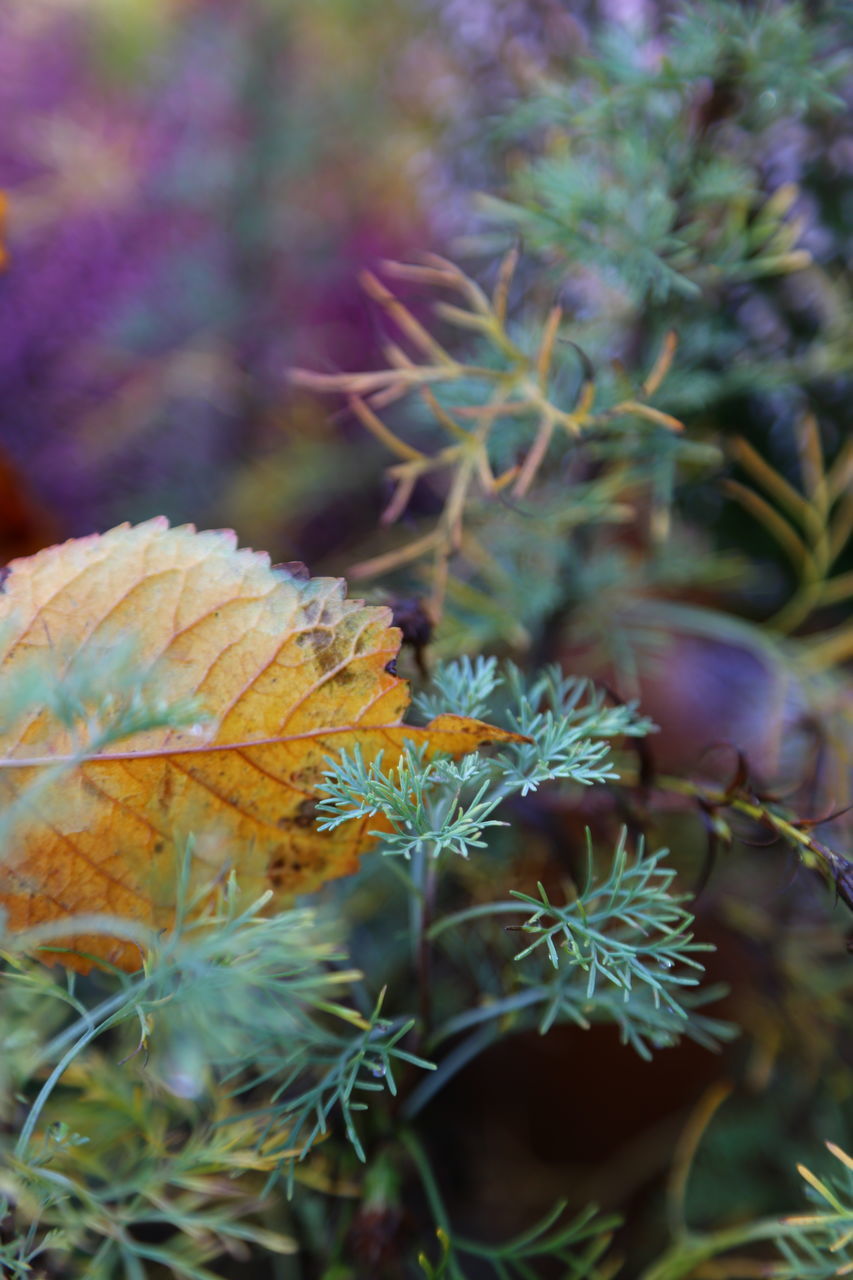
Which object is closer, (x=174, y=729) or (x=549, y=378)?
(x=174, y=729)

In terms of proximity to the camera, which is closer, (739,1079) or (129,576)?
(129,576)

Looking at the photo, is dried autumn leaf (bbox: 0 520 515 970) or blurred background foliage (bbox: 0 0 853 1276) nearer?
dried autumn leaf (bbox: 0 520 515 970)

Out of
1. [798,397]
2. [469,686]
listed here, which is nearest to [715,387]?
[798,397]

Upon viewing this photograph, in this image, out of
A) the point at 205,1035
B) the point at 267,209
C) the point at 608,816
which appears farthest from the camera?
the point at 267,209

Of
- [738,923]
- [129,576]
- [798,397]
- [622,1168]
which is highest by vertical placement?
[129,576]

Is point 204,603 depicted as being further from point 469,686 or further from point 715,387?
point 715,387

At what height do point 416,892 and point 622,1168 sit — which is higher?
point 416,892
